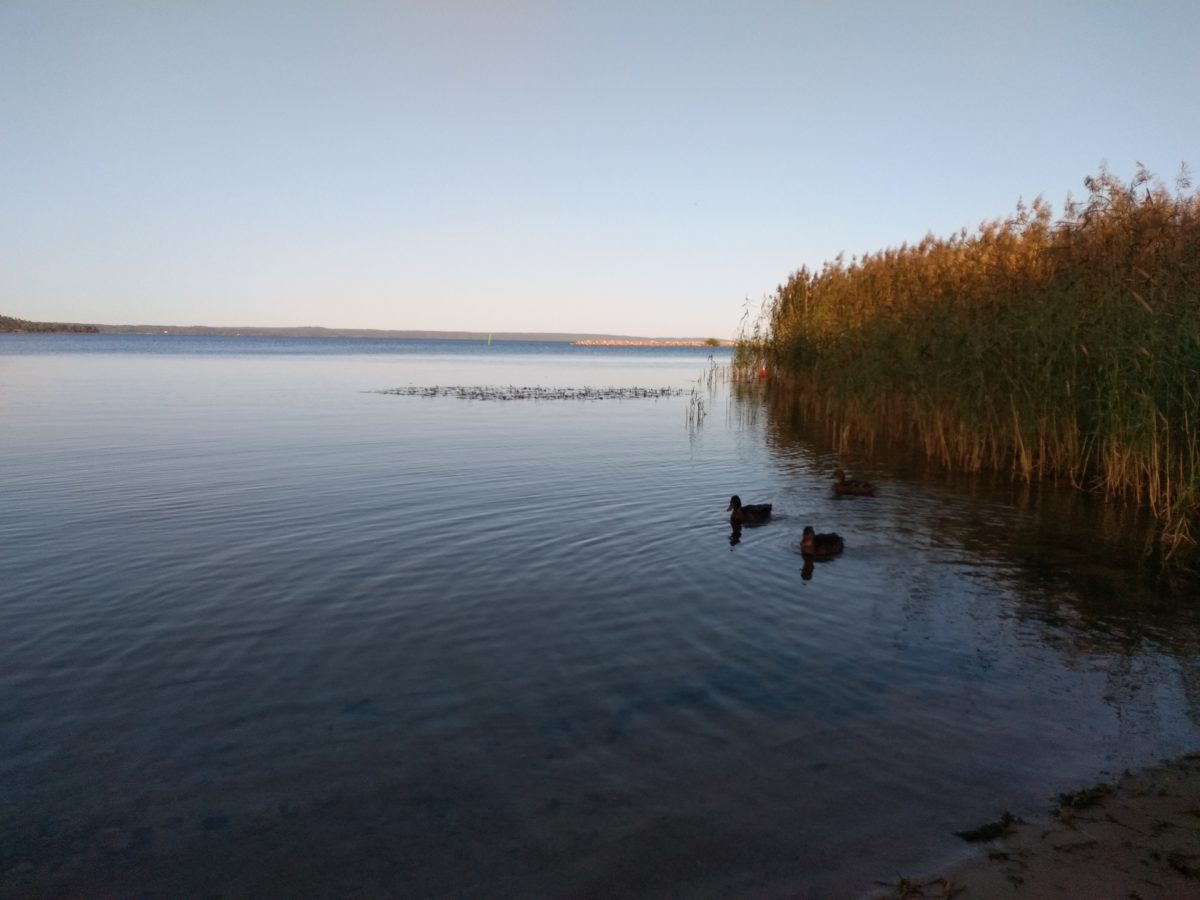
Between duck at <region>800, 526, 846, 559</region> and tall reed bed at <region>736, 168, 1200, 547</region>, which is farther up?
tall reed bed at <region>736, 168, 1200, 547</region>

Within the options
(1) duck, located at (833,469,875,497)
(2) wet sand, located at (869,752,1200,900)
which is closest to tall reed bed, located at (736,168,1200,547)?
(1) duck, located at (833,469,875,497)

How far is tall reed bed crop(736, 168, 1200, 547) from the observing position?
12945mm

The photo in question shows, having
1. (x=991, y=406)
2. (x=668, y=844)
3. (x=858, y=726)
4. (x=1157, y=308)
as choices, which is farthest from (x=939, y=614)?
(x=991, y=406)

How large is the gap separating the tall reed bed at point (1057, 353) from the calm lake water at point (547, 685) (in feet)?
5.98

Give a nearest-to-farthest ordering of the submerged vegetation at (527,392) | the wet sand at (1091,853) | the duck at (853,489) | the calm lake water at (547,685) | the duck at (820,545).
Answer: the wet sand at (1091,853)
the calm lake water at (547,685)
the duck at (820,545)
the duck at (853,489)
the submerged vegetation at (527,392)

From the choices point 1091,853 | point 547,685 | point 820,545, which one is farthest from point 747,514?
point 1091,853

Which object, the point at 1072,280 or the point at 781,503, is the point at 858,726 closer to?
the point at 781,503

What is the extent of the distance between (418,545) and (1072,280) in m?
14.2

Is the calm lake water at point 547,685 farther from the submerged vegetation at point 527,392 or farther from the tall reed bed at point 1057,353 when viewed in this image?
the submerged vegetation at point 527,392

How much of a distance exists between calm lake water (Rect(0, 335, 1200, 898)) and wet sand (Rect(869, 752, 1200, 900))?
207mm

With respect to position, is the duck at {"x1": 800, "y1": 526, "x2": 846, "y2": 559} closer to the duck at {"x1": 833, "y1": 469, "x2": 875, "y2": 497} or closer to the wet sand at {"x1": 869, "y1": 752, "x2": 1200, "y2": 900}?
the duck at {"x1": 833, "y1": 469, "x2": 875, "y2": 497}

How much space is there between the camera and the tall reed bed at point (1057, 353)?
12.9 metres

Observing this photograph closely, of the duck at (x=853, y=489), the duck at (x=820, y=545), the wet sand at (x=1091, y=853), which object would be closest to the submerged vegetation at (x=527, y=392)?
the duck at (x=853, y=489)

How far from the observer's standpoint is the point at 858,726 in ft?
20.4
